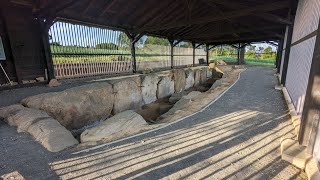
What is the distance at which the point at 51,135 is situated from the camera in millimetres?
2818

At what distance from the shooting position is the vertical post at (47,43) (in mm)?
6067

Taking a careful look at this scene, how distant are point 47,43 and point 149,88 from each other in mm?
4273

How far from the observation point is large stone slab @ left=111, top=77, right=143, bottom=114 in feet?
20.2

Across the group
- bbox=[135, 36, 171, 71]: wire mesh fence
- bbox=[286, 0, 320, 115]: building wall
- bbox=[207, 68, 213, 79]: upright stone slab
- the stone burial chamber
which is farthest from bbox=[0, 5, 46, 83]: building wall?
bbox=[207, 68, 213, 79]: upright stone slab

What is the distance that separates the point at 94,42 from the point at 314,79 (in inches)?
322

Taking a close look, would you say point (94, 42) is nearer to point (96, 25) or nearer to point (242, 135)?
point (96, 25)

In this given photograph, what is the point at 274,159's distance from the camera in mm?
2236

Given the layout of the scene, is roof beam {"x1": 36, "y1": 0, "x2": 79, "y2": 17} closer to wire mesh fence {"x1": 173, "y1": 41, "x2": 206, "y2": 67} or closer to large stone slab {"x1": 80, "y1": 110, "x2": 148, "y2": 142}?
large stone slab {"x1": 80, "y1": 110, "x2": 148, "y2": 142}

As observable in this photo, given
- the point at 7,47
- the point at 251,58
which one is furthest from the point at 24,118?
the point at 251,58

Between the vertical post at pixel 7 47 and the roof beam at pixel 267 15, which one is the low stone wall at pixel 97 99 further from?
the roof beam at pixel 267 15

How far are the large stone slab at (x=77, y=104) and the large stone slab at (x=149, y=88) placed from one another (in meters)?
1.98

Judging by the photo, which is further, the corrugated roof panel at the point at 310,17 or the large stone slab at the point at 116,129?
the large stone slab at the point at 116,129

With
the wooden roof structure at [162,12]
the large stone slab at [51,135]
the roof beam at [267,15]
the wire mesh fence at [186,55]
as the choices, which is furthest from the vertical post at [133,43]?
the large stone slab at [51,135]

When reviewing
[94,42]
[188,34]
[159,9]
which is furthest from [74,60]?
[188,34]
